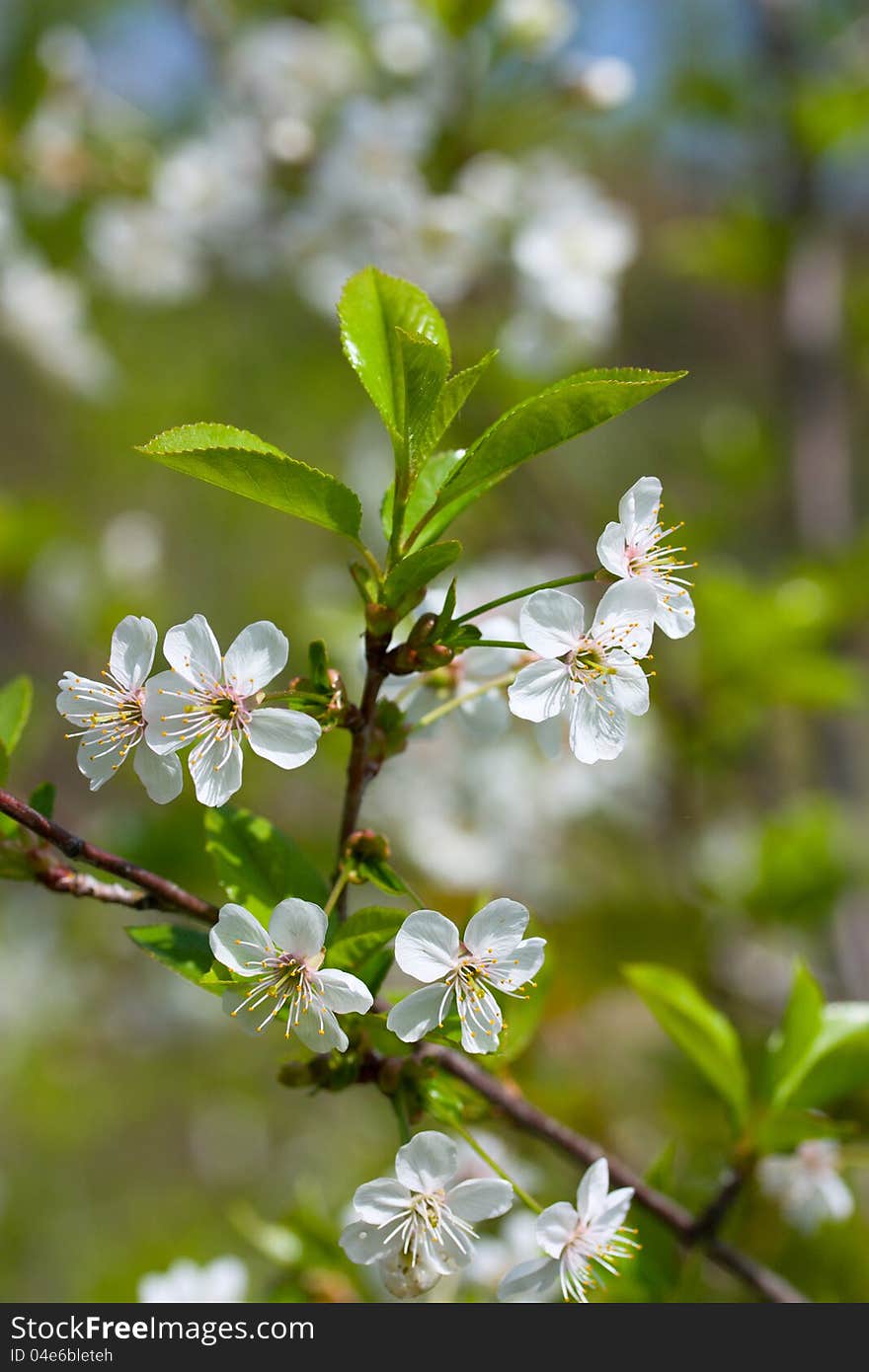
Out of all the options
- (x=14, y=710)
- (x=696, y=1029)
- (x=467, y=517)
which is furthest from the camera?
(x=467, y=517)

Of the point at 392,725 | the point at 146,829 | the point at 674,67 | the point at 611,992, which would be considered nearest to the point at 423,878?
the point at 611,992

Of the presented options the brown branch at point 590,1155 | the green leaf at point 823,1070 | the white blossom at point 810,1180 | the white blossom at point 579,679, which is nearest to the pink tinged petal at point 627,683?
the white blossom at point 579,679

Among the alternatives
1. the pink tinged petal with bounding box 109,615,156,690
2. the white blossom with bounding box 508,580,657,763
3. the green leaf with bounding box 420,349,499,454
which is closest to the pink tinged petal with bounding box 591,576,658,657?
the white blossom with bounding box 508,580,657,763

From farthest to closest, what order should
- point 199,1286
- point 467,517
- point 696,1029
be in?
point 467,517
point 199,1286
point 696,1029

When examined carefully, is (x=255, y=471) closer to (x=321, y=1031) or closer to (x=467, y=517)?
(x=321, y=1031)

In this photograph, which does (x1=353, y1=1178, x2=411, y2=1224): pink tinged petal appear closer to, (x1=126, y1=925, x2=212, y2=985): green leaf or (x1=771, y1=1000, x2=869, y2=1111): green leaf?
(x1=126, y1=925, x2=212, y2=985): green leaf

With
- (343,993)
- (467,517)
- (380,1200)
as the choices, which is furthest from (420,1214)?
(467,517)

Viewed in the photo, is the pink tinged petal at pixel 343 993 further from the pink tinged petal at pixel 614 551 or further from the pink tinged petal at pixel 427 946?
the pink tinged petal at pixel 614 551
